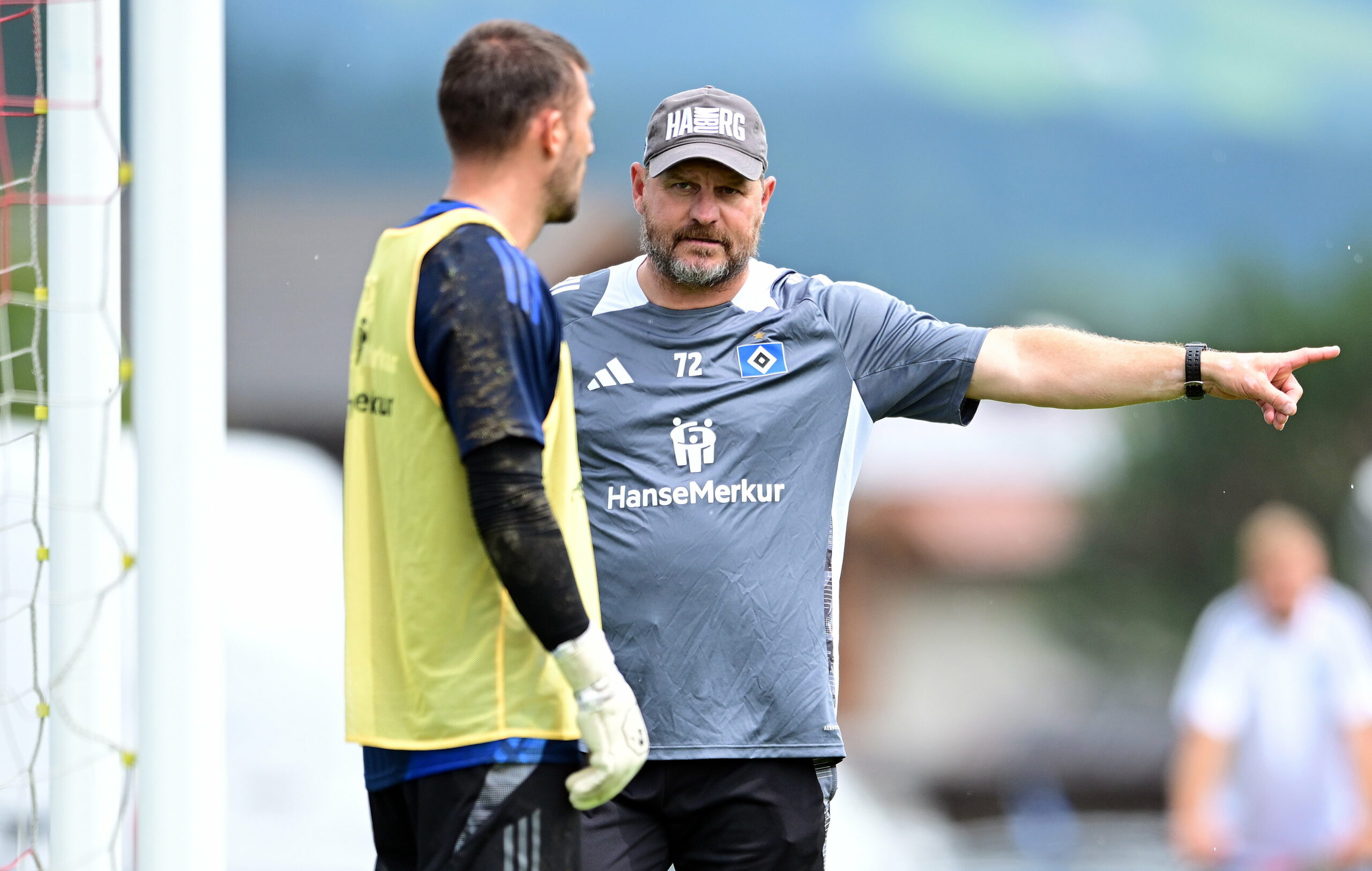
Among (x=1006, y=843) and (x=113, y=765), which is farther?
(x=1006, y=843)

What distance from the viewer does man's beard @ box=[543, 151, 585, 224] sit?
5.73ft

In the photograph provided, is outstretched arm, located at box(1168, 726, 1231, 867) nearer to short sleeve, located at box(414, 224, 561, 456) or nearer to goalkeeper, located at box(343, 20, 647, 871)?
goalkeeper, located at box(343, 20, 647, 871)

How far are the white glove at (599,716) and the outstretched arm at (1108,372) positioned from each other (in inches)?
40.4

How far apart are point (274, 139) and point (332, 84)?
0.75ft

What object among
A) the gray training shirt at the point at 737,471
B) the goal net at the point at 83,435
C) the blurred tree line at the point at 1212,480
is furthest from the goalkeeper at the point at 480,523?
the blurred tree line at the point at 1212,480

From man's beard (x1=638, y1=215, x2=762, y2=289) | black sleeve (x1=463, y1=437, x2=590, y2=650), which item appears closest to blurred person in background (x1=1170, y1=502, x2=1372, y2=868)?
man's beard (x1=638, y1=215, x2=762, y2=289)

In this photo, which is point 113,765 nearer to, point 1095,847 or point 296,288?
point 296,288

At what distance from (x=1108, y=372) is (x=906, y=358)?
348 mm

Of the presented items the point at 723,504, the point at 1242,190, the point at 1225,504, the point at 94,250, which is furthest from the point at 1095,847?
the point at 94,250

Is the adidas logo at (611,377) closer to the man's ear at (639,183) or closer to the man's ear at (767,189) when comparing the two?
the man's ear at (639,183)

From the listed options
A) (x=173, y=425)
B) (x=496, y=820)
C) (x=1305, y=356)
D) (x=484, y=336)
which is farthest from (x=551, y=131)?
(x=1305, y=356)

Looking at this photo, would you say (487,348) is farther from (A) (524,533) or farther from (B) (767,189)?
(B) (767,189)

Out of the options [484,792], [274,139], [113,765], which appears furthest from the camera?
[274,139]

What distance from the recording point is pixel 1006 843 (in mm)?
3828
